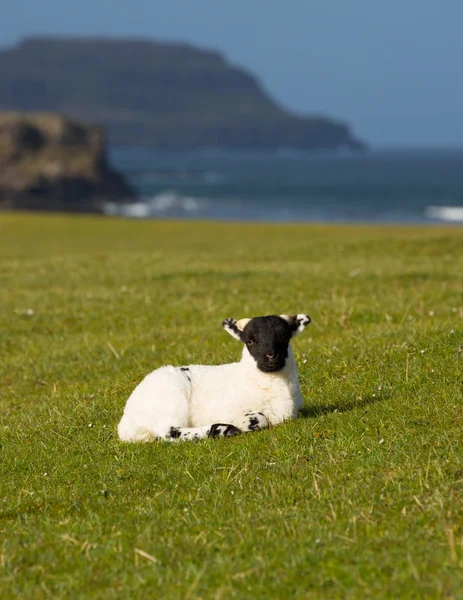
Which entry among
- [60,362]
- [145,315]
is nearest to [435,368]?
[60,362]

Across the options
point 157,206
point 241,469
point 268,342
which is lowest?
point 157,206

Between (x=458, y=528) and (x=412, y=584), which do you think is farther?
(x=458, y=528)

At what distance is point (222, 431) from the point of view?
974 centimetres

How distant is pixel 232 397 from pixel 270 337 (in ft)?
2.77

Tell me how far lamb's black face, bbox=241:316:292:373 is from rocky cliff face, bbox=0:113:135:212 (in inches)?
6487

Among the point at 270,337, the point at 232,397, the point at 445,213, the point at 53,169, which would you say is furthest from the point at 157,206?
the point at 270,337

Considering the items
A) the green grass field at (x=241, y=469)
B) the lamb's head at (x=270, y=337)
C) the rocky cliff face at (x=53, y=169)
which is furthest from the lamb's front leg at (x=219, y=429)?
the rocky cliff face at (x=53, y=169)

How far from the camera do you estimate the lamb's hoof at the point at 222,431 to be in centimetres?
974

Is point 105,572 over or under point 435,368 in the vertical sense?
under

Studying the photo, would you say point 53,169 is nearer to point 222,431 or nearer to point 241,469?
point 222,431

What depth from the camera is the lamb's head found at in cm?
950

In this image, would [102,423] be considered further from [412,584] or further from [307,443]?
[412,584]

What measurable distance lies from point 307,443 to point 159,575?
312 centimetres

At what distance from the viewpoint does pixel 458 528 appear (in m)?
6.73
